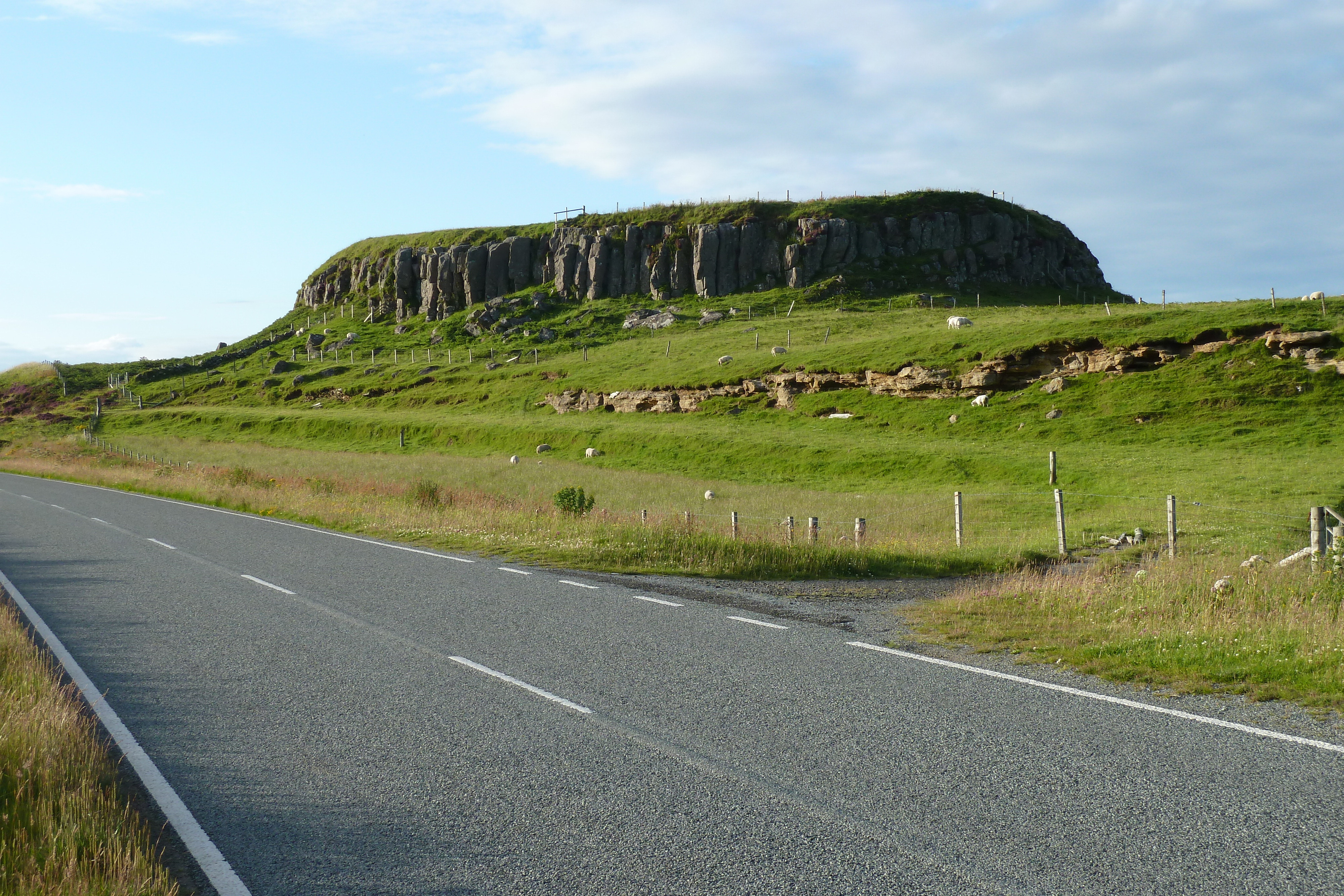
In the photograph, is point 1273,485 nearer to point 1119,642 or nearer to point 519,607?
point 1119,642

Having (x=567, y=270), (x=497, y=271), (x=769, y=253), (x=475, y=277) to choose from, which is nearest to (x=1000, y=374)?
(x=769, y=253)

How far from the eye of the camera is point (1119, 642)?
10.2 m

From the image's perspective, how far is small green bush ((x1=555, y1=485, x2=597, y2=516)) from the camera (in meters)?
23.6

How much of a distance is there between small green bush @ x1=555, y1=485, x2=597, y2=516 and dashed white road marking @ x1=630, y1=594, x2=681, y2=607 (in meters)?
9.25

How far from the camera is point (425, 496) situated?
2928 centimetres

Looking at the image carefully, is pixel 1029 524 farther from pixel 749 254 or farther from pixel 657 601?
pixel 749 254

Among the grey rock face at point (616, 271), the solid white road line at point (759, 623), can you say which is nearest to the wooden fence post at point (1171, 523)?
the solid white road line at point (759, 623)

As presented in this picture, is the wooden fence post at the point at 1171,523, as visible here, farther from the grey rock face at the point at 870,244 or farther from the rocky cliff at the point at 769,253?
the grey rock face at the point at 870,244

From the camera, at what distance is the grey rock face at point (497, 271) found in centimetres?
13612

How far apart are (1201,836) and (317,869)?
515 centimetres

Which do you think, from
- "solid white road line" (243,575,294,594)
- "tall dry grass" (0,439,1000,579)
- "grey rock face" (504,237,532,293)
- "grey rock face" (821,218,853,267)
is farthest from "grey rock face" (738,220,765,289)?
"solid white road line" (243,575,294,594)

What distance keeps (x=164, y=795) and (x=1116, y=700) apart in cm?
779

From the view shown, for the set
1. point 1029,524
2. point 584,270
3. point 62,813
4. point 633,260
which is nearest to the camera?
point 62,813

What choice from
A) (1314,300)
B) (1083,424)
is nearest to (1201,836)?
(1083,424)
